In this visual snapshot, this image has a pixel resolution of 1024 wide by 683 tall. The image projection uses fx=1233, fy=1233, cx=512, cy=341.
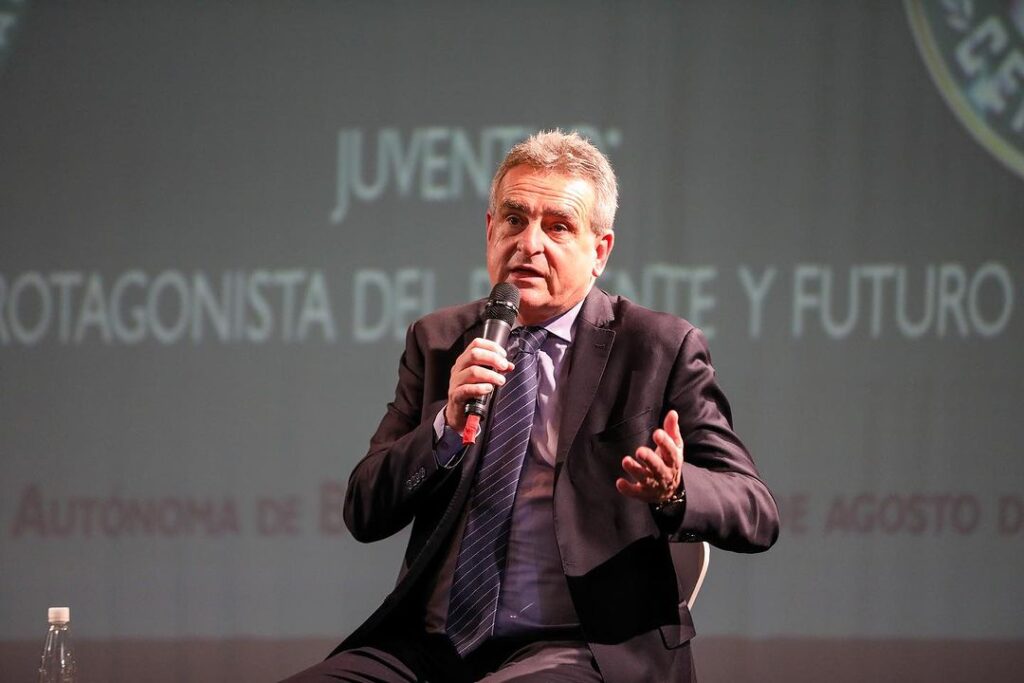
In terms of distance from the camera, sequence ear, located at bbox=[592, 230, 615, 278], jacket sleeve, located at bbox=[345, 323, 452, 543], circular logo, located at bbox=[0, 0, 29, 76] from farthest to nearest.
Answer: circular logo, located at bbox=[0, 0, 29, 76], ear, located at bbox=[592, 230, 615, 278], jacket sleeve, located at bbox=[345, 323, 452, 543]

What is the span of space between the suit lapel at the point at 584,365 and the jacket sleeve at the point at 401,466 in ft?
0.79

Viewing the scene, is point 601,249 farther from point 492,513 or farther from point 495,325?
point 492,513

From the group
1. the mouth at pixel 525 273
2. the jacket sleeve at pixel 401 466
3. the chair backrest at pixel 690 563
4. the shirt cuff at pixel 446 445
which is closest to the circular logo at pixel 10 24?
the jacket sleeve at pixel 401 466

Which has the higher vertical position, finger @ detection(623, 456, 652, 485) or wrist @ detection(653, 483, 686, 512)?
finger @ detection(623, 456, 652, 485)

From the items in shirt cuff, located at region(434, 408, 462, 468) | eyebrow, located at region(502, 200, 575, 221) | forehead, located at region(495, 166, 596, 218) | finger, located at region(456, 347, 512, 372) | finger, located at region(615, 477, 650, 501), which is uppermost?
forehead, located at region(495, 166, 596, 218)

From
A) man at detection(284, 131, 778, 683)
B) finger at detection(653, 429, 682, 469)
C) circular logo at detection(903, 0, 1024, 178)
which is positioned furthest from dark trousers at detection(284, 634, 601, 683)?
circular logo at detection(903, 0, 1024, 178)

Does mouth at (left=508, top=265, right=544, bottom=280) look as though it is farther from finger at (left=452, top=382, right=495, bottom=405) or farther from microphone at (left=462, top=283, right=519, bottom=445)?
finger at (left=452, top=382, right=495, bottom=405)

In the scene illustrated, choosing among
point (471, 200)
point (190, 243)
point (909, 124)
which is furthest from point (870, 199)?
point (190, 243)

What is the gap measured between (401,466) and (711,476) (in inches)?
22.3

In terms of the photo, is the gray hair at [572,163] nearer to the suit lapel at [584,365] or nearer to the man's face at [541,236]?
the man's face at [541,236]

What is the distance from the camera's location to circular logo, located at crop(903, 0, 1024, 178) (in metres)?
4.42

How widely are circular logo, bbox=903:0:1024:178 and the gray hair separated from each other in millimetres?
2515

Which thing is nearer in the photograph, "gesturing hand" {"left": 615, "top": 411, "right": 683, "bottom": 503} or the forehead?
"gesturing hand" {"left": 615, "top": 411, "right": 683, "bottom": 503}

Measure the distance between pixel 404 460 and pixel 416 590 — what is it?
0.26 m
